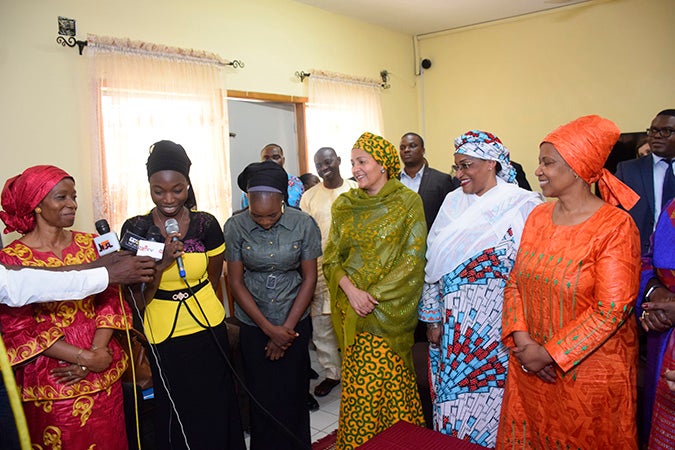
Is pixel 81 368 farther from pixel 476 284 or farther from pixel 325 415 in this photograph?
pixel 325 415

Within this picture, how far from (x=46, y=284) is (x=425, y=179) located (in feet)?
10.8

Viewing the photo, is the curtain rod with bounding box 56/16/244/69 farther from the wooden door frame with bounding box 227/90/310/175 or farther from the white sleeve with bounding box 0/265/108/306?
the white sleeve with bounding box 0/265/108/306

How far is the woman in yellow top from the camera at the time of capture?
2.13m

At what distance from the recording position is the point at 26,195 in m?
1.83

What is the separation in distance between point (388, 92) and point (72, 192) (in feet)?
17.5

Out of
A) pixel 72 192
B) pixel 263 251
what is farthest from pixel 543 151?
pixel 72 192

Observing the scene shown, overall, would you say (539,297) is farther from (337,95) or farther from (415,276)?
(337,95)

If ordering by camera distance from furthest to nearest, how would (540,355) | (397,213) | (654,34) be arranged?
(654,34), (397,213), (540,355)

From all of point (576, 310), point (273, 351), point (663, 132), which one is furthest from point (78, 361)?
point (663, 132)

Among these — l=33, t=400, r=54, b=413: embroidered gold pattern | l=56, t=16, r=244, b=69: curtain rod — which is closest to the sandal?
l=33, t=400, r=54, b=413: embroidered gold pattern

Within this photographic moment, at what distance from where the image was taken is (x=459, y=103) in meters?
6.95

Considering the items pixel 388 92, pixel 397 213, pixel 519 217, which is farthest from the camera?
pixel 388 92

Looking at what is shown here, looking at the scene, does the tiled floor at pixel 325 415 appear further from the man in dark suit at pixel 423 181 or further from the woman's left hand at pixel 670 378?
the woman's left hand at pixel 670 378

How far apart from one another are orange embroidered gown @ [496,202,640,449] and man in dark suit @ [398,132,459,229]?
2346mm
